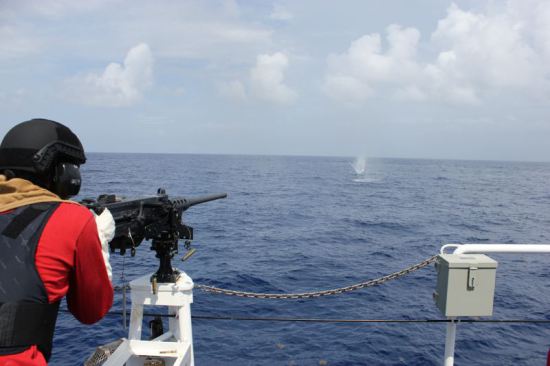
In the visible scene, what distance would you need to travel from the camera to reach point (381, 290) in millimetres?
13164

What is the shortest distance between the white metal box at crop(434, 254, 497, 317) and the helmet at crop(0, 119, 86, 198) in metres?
2.89

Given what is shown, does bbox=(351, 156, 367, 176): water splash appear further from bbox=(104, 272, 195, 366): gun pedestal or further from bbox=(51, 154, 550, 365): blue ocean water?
bbox=(104, 272, 195, 366): gun pedestal

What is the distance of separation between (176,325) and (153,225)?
911 millimetres

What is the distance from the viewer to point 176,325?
389 centimetres

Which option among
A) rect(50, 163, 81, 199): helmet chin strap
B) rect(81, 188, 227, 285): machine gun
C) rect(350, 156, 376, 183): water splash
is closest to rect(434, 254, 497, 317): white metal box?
rect(81, 188, 227, 285): machine gun

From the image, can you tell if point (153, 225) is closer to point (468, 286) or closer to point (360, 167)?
point (468, 286)

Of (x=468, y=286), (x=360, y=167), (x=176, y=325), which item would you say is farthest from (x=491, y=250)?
(x=360, y=167)

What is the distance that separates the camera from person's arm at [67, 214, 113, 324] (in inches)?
77.4

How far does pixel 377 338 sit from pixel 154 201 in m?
7.23

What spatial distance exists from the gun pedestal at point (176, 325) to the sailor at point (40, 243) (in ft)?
5.14

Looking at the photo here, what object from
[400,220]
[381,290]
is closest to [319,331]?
[381,290]

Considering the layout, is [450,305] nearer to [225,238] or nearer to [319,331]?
[319,331]

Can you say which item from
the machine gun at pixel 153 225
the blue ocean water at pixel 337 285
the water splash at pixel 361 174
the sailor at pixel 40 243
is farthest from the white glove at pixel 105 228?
the water splash at pixel 361 174

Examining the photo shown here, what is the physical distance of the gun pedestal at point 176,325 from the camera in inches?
142
